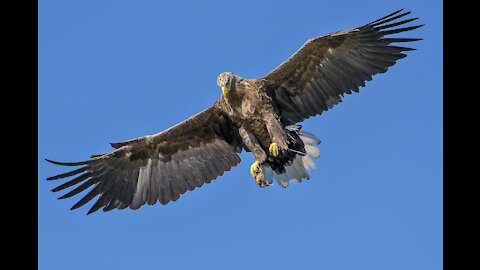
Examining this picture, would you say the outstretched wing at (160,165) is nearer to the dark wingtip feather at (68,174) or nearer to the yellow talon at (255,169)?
the dark wingtip feather at (68,174)

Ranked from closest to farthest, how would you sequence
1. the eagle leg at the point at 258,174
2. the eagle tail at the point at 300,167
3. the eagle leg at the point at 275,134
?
1. the eagle leg at the point at 275,134
2. the eagle leg at the point at 258,174
3. the eagle tail at the point at 300,167

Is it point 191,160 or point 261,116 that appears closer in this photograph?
point 261,116

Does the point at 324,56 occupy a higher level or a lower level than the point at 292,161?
higher

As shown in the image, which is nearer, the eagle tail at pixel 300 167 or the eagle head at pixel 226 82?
the eagle head at pixel 226 82

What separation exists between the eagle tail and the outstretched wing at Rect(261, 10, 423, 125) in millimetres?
451

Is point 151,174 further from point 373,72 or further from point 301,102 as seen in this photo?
point 373,72

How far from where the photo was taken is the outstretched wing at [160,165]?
1249 cm

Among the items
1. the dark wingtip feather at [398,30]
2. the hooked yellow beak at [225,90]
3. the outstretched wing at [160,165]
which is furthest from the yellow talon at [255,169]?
the dark wingtip feather at [398,30]

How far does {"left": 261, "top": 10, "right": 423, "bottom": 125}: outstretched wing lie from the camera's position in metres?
11.7

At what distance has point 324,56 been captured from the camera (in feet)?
39.0

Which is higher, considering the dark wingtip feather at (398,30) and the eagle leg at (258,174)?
the dark wingtip feather at (398,30)

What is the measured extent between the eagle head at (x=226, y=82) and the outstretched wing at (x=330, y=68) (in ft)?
2.07

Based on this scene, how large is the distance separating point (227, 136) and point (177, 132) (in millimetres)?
720

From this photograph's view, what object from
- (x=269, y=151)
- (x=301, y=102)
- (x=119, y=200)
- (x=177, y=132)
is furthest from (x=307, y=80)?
(x=119, y=200)
